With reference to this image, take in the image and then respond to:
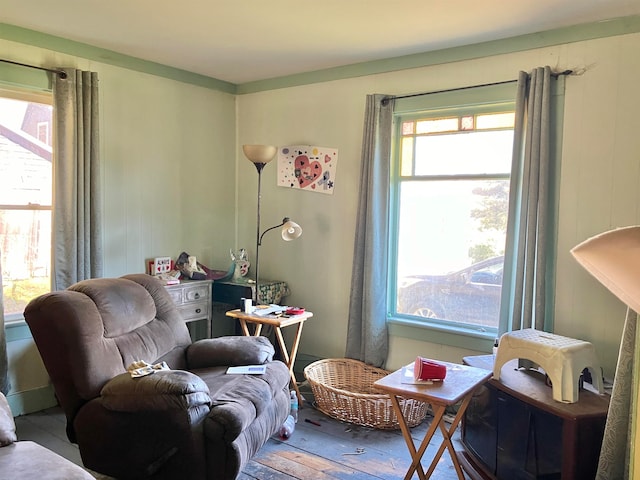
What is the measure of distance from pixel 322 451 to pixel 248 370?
2.02 ft

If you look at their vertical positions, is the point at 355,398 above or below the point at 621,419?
below

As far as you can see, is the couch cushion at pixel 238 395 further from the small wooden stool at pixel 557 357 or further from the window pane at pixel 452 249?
the window pane at pixel 452 249

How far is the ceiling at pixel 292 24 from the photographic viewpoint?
275 cm

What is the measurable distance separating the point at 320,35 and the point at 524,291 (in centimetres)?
197

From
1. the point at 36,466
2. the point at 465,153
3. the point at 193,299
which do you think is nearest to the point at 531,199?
the point at 465,153

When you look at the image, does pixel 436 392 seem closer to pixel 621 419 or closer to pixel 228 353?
pixel 621 419

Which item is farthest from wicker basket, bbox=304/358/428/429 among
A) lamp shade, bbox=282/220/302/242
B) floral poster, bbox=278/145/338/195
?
floral poster, bbox=278/145/338/195

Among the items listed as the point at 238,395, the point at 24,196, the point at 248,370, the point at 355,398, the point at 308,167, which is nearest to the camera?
the point at 238,395

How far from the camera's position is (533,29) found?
305 cm

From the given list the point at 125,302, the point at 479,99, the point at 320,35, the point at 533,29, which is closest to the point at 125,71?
the point at 320,35

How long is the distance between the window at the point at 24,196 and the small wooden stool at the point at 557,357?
286cm

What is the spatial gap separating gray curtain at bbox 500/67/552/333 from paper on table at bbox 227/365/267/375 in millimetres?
1485

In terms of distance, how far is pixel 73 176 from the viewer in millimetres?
3328

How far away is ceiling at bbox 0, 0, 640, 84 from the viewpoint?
2750mm
